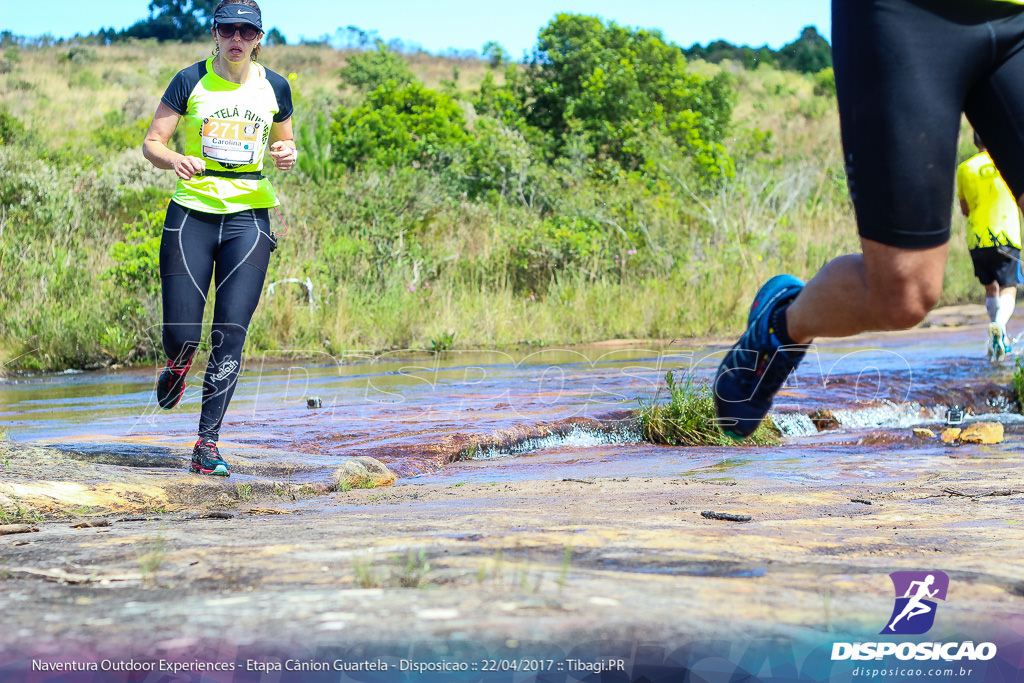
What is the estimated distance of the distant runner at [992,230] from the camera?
27.3 ft

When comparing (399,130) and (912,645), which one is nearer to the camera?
(912,645)

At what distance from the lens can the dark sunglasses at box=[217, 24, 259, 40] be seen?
465 centimetres

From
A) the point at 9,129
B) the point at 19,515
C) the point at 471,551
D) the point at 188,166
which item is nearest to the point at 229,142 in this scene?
the point at 188,166

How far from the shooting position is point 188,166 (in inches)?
177

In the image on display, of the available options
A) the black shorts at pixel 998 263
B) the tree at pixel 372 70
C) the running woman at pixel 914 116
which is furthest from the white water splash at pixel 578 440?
the tree at pixel 372 70

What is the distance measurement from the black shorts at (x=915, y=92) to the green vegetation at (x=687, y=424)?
4.02 m

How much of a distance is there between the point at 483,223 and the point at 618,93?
21.7 ft

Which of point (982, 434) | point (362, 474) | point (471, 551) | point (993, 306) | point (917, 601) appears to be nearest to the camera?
point (917, 601)

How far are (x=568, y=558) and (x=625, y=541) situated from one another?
0.47 metres

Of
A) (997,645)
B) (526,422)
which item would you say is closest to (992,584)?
(997,645)

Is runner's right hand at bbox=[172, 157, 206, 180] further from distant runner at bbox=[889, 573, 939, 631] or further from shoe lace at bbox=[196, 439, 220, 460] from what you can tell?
distant runner at bbox=[889, 573, 939, 631]

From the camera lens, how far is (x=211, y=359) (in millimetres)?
4719

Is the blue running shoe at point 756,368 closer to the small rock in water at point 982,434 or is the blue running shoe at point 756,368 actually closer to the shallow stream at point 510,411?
the shallow stream at point 510,411

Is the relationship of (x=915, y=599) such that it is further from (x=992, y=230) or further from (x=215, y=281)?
(x=992, y=230)
